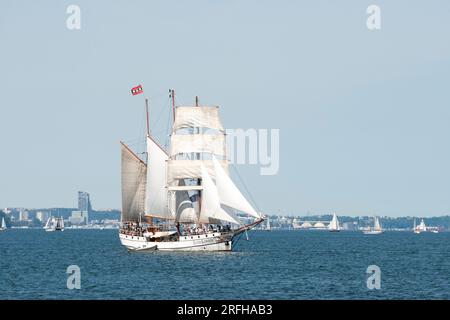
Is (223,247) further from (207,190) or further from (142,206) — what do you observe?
(142,206)

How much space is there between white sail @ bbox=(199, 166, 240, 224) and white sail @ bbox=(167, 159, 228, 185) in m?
2.62

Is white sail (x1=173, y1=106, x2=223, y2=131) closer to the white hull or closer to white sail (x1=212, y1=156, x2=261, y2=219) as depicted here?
white sail (x1=212, y1=156, x2=261, y2=219)

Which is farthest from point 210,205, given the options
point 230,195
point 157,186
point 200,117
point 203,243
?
point 200,117

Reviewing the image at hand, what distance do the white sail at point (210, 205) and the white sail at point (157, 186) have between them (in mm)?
8211

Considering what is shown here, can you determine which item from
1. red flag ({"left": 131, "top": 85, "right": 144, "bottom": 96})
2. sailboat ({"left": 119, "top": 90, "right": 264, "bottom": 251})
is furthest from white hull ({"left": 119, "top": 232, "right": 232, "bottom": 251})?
red flag ({"left": 131, "top": 85, "right": 144, "bottom": 96})

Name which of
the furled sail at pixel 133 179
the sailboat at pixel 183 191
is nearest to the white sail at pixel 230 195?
the sailboat at pixel 183 191

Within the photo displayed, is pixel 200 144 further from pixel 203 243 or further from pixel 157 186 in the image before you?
pixel 203 243

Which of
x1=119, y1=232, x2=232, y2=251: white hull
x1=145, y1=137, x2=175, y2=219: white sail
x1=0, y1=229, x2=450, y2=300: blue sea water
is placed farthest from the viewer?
x1=145, y1=137, x2=175, y2=219: white sail

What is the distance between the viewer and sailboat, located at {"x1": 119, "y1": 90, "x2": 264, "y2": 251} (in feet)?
379

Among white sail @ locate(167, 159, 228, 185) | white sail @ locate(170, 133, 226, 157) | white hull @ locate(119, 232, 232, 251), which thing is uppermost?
white sail @ locate(170, 133, 226, 157)

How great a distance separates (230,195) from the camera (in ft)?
363

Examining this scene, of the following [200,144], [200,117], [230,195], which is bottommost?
[230,195]

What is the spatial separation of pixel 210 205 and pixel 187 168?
906 centimetres
